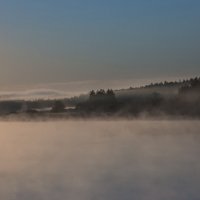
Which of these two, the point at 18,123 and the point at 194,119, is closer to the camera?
the point at 194,119

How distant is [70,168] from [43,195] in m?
12.7

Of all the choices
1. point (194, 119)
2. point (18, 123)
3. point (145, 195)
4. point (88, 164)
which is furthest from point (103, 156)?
point (18, 123)

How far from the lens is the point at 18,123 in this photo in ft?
641

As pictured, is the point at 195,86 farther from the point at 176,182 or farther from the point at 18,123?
the point at 18,123

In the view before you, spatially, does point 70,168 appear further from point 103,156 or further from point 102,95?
point 102,95

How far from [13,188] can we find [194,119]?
7761 centimetres

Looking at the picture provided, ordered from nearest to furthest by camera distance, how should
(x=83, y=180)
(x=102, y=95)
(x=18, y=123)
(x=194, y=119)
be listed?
1. (x=83, y=180)
2. (x=194, y=119)
3. (x=102, y=95)
4. (x=18, y=123)

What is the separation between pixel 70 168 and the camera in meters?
41.7

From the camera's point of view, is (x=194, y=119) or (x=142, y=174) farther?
(x=194, y=119)

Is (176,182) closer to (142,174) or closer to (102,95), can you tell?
(142,174)

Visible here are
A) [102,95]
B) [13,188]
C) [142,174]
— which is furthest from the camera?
[102,95]

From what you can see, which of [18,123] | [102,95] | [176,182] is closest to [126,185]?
[176,182]

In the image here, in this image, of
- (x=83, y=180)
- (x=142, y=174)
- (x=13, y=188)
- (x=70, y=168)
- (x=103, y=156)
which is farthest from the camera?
(x=103, y=156)

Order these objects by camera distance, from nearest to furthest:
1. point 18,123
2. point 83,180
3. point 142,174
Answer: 1. point 83,180
2. point 142,174
3. point 18,123
